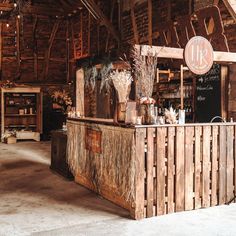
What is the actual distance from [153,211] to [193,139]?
1092 millimetres

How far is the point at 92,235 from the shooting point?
161 inches

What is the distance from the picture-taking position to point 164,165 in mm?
4891

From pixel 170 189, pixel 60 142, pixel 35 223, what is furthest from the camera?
pixel 60 142

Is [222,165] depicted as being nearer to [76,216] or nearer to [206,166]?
[206,166]

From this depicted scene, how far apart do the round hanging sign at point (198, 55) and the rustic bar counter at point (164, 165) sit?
77cm

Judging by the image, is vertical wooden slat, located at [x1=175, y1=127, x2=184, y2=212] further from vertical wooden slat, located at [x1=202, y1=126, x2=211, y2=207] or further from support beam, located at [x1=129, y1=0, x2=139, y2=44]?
support beam, located at [x1=129, y1=0, x2=139, y2=44]

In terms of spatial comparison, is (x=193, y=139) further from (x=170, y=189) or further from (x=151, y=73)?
(x=151, y=73)

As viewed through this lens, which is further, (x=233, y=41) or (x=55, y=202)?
(x=233, y=41)

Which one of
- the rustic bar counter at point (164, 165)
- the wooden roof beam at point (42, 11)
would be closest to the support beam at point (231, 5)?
the rustic bar counter at point (164, 165)

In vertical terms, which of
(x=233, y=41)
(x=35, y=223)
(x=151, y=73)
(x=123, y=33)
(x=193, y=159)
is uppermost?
(x=123, y=33)

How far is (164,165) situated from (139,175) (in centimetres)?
40

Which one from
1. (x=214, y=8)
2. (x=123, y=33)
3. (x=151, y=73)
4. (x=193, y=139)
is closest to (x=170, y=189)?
(x=193, y=139)

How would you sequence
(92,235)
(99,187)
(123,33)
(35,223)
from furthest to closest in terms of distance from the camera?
(123,33) → (99,187) → (35,223) → (92,235)

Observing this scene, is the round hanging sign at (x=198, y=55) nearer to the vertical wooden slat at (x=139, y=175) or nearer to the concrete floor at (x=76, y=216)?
the vertical wooden slat at (x=139, y=175)
